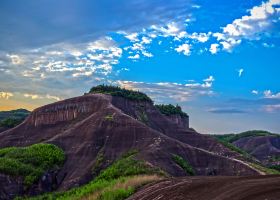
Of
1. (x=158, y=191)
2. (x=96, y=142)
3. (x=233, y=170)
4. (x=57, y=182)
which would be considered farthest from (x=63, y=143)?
(x=158, y=191)

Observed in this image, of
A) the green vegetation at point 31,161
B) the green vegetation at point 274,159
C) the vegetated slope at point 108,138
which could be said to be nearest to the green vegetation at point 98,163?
the vegetated slope at point 108,138

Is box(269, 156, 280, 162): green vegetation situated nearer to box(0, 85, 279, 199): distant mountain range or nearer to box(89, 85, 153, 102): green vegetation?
box(0, 85, 279, 199): distant mountain range

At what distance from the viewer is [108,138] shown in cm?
7600

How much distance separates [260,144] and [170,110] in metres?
52.5

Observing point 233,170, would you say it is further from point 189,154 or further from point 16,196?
point 16,196

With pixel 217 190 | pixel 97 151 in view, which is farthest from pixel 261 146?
pixel 217 190

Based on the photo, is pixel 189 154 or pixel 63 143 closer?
pixel 189 154

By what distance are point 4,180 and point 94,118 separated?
27977mm

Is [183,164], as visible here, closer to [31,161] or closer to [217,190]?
[31,161]

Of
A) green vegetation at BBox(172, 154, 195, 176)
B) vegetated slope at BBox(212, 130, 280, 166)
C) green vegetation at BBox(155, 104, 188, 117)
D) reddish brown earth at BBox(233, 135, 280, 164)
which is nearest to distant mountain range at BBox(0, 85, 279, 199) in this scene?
green vegetation at BBox(172, 154, 195, 176)

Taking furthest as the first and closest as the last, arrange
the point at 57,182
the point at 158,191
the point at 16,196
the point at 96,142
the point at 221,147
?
1. the point at 221,147
2. the point at 96,142
3. the point at 57,182
4. the point at 16,196
5. the point at 158,191

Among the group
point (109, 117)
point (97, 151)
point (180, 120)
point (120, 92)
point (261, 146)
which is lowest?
point (97, 151)

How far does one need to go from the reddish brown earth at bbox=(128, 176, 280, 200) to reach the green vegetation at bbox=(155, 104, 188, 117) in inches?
3549

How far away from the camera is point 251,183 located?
23469 millimetres
